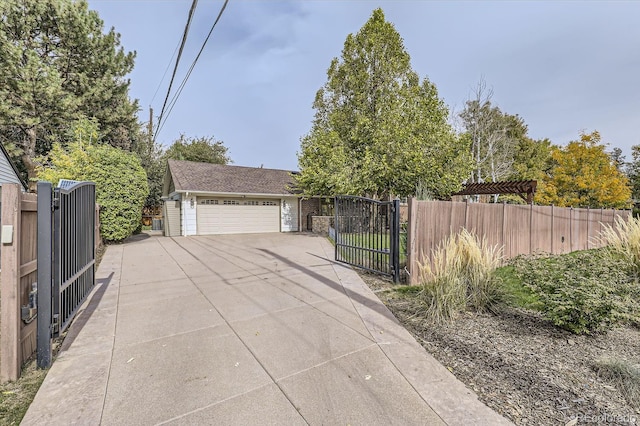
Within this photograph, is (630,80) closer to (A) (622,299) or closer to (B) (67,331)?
(A) (622,299)

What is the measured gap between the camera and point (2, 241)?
8.16ft

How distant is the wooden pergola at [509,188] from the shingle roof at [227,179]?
973 centimetres

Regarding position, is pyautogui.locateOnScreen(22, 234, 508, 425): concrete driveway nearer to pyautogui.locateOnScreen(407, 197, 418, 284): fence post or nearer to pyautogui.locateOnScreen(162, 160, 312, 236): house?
pyautogui.locateOnScreen(407, 197, 418, 284): fence post

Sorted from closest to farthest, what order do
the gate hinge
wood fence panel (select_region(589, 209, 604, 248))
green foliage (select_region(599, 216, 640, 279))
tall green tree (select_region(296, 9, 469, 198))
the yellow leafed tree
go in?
1. the gate hinge
2. green foliage (select_region(599, 216, 640, 279))
3. wood fence panel (select_region(589, 209, 604, 248))
4. tall green tree (select_region(296, 9, 469, 198))
5. the yellow leafed tree

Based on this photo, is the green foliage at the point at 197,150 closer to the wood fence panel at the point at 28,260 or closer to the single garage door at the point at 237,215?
the single garage door at the point at 237,215

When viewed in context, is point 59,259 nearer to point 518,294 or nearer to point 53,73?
point 518,294

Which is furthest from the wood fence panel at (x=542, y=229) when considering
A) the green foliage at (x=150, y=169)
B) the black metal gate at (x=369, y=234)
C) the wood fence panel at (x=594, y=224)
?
the green foliage at (x=150, y=169)

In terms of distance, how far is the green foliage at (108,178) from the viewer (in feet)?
34.1

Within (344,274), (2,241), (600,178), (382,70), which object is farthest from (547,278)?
(600,178)

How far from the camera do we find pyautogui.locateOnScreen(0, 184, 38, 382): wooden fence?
2512 millimetres

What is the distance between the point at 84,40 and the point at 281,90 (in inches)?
439

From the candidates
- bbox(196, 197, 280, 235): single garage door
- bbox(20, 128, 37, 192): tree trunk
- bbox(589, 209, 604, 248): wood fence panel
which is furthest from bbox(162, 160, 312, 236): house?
bbox(589, 209, 604, 248): wood fence panel

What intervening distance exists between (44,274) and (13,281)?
0.75 feet

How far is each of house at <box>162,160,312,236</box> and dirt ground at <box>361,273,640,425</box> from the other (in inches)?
523
